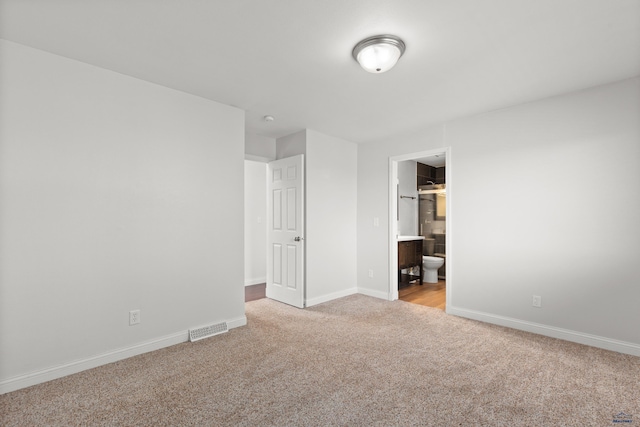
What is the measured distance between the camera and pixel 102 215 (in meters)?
2.54

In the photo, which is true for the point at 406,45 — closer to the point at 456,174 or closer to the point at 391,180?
the point at 456,174

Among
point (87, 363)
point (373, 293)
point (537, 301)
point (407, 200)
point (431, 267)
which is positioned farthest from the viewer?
point (407, 200)

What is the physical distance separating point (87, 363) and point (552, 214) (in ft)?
14.6

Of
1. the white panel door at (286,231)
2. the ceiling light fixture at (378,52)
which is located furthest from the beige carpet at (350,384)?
the ceiling light fixture at (378,52)

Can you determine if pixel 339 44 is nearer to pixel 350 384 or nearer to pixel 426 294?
pixel 350 384

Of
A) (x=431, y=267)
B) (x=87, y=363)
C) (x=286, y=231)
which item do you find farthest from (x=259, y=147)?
(x=431, y=267)

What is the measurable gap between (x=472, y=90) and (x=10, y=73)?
3.78m

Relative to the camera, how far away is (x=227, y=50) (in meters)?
2.31

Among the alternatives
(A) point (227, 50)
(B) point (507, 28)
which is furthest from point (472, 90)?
(A) point (227, 50)

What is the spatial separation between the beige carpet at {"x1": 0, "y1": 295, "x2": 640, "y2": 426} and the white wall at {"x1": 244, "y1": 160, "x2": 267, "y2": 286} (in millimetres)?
2714

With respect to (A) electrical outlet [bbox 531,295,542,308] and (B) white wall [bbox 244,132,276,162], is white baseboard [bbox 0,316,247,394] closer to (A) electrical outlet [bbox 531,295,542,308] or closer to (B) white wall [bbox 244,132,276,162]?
(B) white wall [bbox 244,132,276,162]

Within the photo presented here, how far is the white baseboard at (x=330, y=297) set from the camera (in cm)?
420

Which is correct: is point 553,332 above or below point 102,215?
below

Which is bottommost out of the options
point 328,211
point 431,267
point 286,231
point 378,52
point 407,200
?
point 431,267
